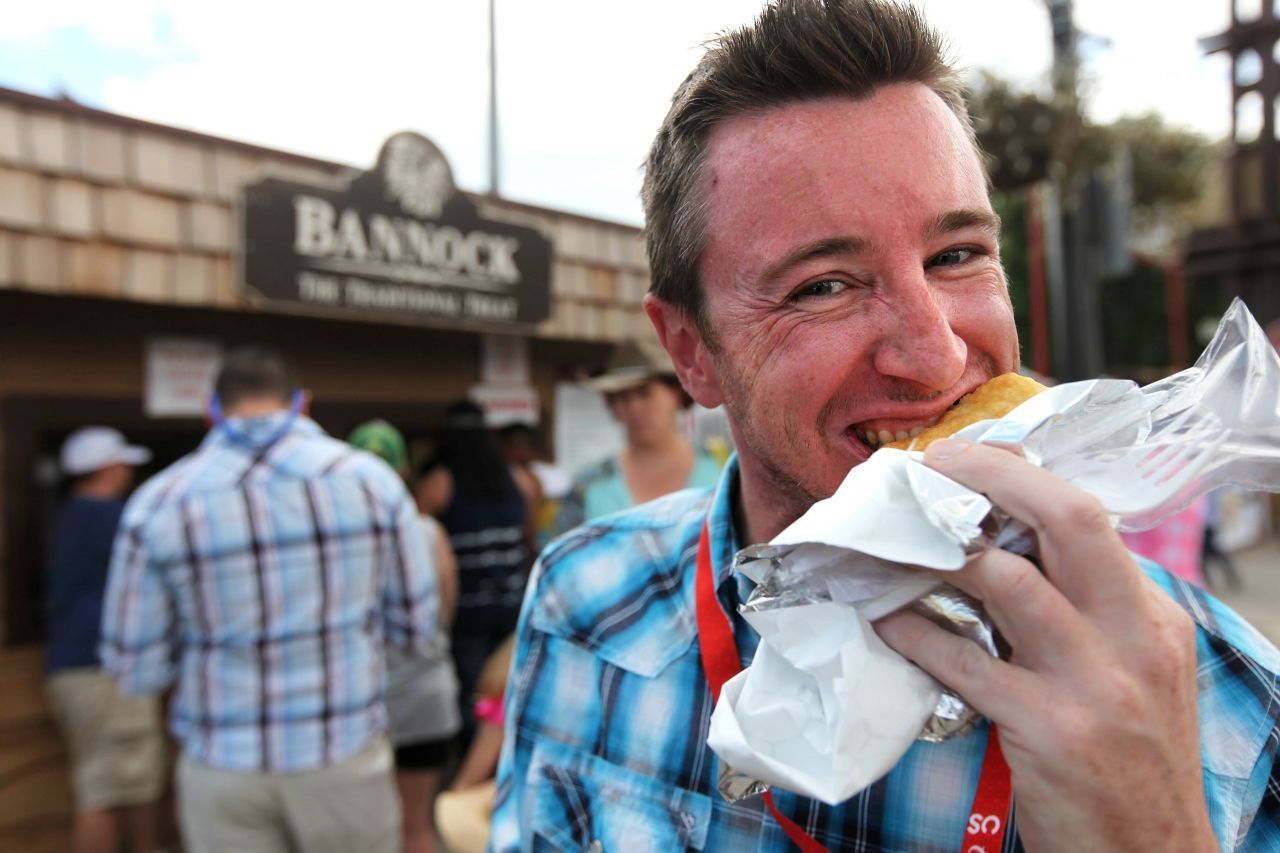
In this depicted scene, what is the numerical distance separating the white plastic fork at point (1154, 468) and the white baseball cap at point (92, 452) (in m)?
4.34

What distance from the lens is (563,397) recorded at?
650cm

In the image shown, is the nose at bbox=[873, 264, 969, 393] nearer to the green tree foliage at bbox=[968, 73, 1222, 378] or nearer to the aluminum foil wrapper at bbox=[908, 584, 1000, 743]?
the aluminum foil wrapper at bbox=[908, 584, 1000, 743]

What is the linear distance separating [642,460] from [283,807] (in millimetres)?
1925

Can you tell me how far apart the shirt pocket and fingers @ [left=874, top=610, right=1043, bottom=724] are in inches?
21.9

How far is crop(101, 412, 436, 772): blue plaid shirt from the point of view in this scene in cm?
305

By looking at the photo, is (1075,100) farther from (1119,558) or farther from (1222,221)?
(1222,221)

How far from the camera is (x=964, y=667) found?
2.62 feet

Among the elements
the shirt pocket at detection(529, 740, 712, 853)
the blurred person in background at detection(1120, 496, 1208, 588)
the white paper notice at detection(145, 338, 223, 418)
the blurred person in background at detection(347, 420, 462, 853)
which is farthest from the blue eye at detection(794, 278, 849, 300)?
the white paper notice at detection(145, 338, 223, 418)

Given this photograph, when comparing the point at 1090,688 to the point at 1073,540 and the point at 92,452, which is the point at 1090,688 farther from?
the point at 92,452

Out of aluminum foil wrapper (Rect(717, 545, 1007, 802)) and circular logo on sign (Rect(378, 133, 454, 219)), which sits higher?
circular logo on sign (Rect(378, 133, 454, 219))

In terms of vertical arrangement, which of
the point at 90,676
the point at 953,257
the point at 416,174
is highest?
the point at 416,174

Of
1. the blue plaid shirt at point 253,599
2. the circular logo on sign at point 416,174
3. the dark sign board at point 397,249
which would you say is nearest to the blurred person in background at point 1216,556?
the dark sign board at point 397,249

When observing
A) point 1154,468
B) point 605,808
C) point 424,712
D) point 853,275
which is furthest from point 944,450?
point 424,712

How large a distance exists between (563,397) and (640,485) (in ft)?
8.84
